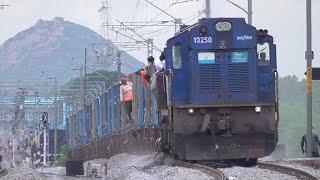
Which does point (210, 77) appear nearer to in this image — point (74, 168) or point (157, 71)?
point (157, 71)

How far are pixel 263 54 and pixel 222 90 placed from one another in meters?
1.26

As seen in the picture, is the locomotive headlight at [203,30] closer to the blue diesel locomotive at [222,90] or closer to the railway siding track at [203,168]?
the blue diesel locomotive at [222,90]

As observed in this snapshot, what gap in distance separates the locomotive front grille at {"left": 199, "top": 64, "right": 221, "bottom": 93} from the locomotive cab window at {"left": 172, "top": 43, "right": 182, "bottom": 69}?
0.50 metres

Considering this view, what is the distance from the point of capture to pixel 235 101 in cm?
1694

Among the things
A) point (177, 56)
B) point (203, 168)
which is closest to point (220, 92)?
point (177, 56)

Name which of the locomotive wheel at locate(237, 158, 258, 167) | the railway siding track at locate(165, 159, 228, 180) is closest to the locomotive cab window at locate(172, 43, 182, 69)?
the railway siding track at locate(165, 159, 228, 180)

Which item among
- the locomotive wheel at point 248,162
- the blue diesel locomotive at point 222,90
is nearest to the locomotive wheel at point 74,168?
the blue diesel locomotive at point 222,90

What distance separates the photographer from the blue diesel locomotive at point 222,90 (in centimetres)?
1655

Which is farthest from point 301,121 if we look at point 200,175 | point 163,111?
point 200,175

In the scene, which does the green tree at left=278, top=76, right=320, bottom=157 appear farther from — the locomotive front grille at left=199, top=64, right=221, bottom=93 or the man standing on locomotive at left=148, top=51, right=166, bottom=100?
the locomotive front grille at left=199, top=64, right=221, bottom=93

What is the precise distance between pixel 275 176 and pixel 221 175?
1.51m

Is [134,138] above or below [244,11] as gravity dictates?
below

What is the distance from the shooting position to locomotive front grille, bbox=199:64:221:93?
17.0 m

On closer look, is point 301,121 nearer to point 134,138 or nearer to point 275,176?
point 134,138
